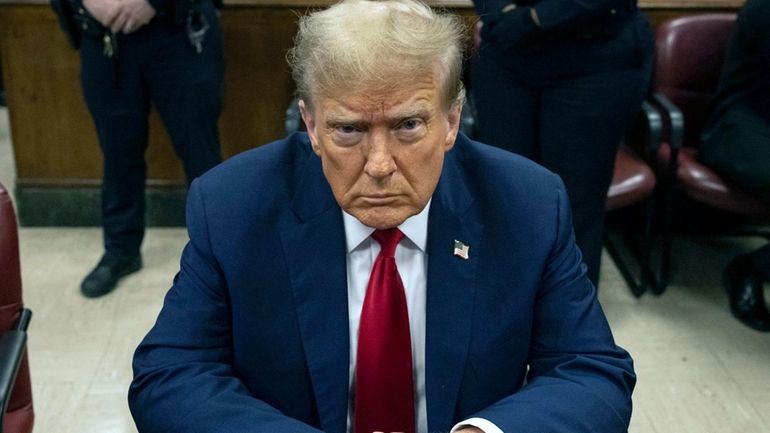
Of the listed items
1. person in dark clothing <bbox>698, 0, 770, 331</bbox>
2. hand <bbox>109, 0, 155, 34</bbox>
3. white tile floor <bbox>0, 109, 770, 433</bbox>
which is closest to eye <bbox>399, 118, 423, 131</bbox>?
white tile floor <bbox>0, 109, 770, 433</bbox>

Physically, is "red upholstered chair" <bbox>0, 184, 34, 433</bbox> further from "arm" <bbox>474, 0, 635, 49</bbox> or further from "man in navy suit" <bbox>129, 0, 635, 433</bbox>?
"arm" <bbox>474, 0, 635, 49</bbox>

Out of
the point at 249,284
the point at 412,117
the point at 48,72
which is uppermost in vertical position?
the point at 412,117

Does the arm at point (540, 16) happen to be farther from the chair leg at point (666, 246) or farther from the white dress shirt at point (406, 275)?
the white dress shirt at point (406, 275)

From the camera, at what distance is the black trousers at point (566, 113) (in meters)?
2.70

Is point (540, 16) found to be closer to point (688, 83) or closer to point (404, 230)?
point (688, 83)

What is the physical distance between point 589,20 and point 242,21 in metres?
1.46

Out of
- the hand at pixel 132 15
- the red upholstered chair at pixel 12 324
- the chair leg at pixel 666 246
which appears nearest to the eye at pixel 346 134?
the red upholstered chair at pixel 12 324

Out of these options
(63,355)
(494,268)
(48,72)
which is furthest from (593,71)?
(48,72)

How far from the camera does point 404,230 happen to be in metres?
1.41

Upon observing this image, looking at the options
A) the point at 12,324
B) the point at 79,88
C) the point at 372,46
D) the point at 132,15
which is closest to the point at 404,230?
the point at 372,46

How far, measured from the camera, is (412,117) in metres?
1.21

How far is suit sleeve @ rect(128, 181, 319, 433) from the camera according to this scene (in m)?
1.31

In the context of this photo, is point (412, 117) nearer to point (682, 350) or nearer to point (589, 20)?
point (589, 20)

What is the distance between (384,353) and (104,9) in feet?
6.21
